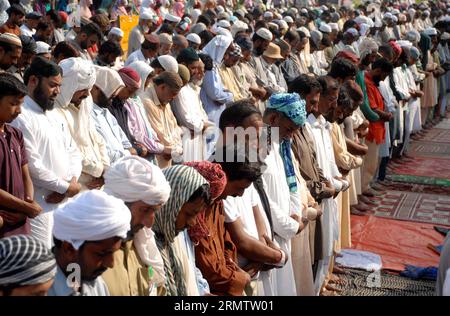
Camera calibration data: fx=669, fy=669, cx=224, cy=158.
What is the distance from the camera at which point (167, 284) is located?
2.92m

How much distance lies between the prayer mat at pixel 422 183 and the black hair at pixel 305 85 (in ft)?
13.5

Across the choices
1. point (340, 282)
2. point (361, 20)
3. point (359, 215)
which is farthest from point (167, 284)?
point (361, 20)

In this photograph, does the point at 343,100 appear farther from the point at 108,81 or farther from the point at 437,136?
the point at 437,136

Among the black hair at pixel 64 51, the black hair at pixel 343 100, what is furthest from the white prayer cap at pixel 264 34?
the black hair at pixel 64 51

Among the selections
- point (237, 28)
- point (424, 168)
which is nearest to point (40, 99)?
point (424, 168)

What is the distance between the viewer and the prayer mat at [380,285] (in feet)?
18.0

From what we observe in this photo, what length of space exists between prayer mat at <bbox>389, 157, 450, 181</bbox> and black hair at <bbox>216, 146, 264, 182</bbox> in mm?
6322

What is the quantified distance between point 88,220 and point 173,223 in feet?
2.02

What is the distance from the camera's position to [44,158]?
4051 mm

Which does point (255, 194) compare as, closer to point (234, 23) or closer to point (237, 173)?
point (237, 173)

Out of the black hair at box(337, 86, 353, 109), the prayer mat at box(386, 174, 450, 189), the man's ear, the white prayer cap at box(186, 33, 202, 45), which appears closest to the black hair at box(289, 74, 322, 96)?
the black hair at box(337, 86, 353, 109)

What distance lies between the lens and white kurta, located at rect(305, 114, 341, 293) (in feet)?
16.7

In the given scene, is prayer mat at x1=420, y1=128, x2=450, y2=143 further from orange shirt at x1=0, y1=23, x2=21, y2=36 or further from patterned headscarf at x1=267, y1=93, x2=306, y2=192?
patterned headscarf at x1=267, y1=93, x2=306, y2=192

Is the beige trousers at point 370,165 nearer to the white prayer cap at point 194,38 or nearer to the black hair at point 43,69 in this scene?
the white prayer cap at point 194,38
